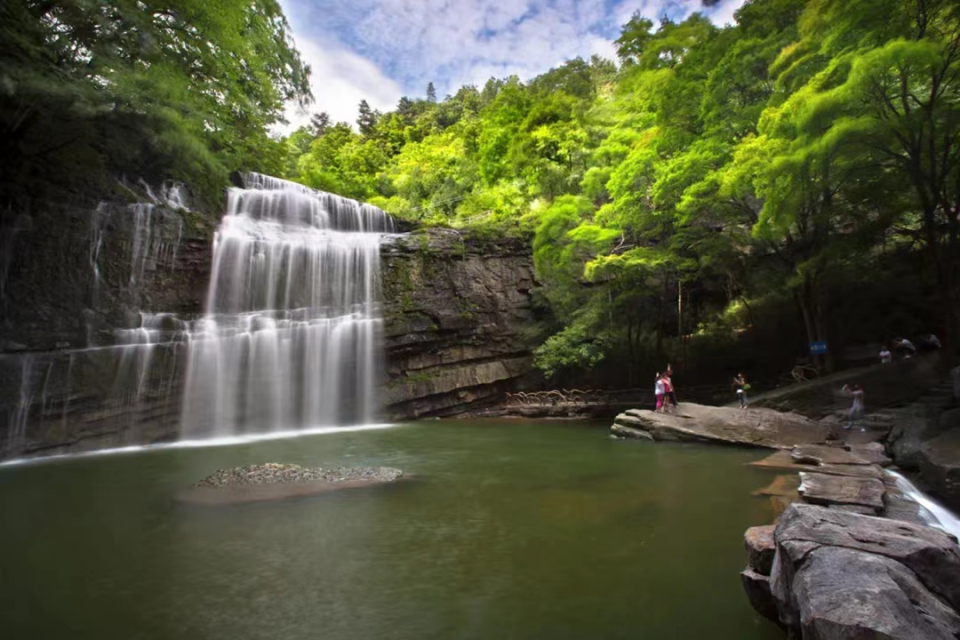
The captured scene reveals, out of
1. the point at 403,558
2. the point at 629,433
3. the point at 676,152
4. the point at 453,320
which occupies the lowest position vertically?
the point at 403,558

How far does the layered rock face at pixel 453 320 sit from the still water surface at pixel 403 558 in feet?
38.9

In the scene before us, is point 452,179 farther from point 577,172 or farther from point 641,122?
point 641,122

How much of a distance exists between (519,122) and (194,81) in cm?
1817

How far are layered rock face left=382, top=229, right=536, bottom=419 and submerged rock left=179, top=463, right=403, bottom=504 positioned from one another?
11.6 metres

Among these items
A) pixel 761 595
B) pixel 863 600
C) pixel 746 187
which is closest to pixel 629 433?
pixel 746 187

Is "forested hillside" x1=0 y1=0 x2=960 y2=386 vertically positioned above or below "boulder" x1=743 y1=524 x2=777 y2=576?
above

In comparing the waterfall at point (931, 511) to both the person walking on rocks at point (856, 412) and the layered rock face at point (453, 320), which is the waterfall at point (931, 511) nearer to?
the person walking on rocks at point (856, 412)

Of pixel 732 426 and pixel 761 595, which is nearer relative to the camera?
pixel 761 595

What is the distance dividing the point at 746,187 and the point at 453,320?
509 inches

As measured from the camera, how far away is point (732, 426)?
523 inches

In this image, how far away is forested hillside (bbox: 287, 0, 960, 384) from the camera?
11656mm

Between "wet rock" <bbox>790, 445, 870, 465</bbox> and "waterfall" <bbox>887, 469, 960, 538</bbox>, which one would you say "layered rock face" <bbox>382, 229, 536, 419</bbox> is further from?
"waterfall" <bbox>887, 469, 960, 538</bbox>

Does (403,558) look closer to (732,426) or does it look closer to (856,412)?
(732,426)

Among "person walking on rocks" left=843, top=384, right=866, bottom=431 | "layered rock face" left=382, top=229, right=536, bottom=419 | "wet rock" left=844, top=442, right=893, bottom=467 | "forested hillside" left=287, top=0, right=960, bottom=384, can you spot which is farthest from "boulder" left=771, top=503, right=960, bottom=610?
"layered rock face" left=382, top=229, right=536, bottom=419
